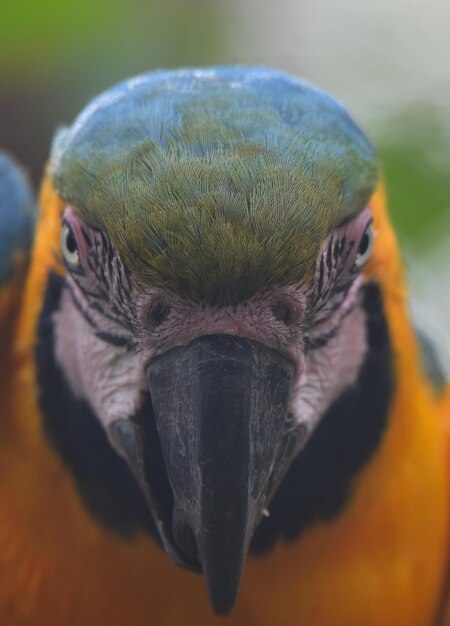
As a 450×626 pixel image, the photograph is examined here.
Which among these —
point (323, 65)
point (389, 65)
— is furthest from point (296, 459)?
point (323, 65)

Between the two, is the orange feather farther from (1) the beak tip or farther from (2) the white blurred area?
(2) the white blurred area

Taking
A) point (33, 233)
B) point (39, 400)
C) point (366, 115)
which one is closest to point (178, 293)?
point (39, 400)

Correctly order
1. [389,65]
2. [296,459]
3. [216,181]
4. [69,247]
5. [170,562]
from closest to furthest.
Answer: [216,181], [69,247], [296,459], [170,562], [389,65]

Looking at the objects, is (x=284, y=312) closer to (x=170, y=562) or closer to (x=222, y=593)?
(x=222, y=593)

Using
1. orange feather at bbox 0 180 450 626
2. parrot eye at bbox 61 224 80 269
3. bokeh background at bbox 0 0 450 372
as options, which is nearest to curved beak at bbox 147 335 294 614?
parrot eye at bbox 61 224 80 269

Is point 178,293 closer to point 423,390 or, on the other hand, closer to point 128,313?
point 128,313

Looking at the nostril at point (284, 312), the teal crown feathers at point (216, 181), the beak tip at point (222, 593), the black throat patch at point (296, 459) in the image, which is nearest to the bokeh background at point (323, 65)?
the black throat patch at point (296, 459)

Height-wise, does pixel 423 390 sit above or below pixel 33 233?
below

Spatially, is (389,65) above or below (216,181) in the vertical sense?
above
